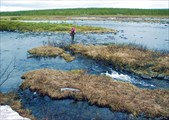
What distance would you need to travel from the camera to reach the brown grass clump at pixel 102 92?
16.8 m

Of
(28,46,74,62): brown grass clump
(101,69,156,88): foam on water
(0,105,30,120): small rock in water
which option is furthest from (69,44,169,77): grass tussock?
(0,105,30,120): small rock in water

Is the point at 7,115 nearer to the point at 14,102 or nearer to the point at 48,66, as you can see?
the point at 14,102

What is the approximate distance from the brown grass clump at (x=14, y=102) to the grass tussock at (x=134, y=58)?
11.0 metres

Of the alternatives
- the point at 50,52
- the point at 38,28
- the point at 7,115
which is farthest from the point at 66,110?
the point at 38,28

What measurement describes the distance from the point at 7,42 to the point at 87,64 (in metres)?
21.2

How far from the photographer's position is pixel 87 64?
28359 millimetres

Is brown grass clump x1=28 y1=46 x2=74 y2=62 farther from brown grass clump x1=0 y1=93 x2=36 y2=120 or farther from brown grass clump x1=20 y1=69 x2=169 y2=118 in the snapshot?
brown grass clump x1=0 y1=93 x2=36 y2=120

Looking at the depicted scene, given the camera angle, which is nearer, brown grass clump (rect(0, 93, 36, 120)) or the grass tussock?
brown grass clump (rect(0, 93, 36, 120))

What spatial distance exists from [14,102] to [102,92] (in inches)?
210

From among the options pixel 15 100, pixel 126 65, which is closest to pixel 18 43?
pixel 126 65

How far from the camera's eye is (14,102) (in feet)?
57.6

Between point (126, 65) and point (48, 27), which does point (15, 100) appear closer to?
point (126, 65)

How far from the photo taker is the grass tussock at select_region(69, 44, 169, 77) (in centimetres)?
2567

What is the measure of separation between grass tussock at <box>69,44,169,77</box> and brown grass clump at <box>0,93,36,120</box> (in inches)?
434
